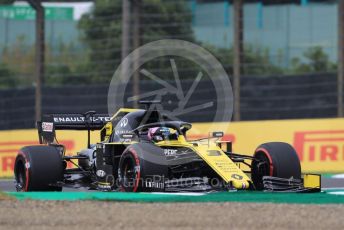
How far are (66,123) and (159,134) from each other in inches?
81.1

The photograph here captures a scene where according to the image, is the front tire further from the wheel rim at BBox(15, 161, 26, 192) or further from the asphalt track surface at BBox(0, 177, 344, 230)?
the wheel rim at BBox(15, 161, 26, 192)

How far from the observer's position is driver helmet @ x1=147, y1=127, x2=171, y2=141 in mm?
13562

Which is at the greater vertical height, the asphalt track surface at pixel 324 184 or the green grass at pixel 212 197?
the green grass at pixel 212 197

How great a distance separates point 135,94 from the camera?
70.9ft

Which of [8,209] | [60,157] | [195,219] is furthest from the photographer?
[60,157]

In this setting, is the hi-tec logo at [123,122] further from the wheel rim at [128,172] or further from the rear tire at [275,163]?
the rear tire at [275,163]

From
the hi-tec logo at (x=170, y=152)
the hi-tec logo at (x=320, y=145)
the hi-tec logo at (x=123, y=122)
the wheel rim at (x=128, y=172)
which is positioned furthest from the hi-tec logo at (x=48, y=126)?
the hi-tec logo at (x=320, y=145)

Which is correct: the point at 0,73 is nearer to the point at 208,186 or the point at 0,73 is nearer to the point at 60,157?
the point at 60,157

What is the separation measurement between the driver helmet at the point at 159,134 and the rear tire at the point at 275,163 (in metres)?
1.38

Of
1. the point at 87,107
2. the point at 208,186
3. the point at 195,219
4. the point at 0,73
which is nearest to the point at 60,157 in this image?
the point at 208,186

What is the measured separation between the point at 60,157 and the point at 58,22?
108ft

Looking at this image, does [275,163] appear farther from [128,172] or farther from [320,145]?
[320,145]

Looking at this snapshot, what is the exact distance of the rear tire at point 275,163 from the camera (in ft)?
44.1

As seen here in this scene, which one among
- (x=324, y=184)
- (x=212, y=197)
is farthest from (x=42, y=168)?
(x=324, y=184)
